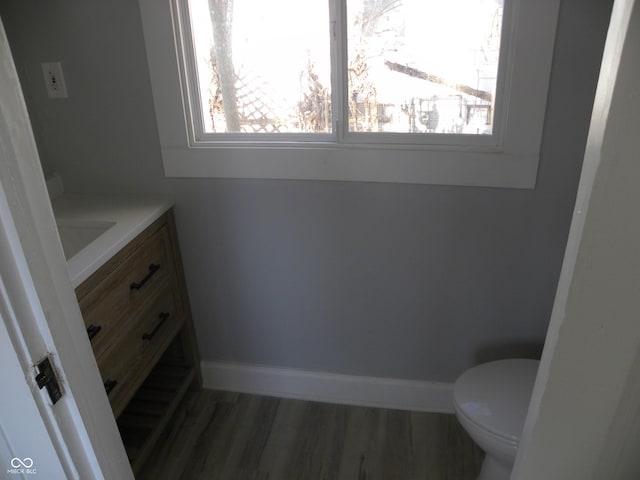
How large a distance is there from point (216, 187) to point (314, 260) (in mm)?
428

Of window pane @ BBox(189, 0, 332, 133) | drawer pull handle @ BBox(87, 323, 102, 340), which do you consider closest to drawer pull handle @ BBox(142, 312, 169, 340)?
drawer pull handle @ BBox(87, 323, 102, 340)

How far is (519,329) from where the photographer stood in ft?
5.72

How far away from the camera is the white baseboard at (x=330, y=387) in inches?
75.9

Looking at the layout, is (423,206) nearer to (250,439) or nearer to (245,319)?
(245,319)

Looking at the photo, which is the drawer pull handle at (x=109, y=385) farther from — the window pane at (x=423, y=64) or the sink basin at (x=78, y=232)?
the window pane at (x=423, y=64)

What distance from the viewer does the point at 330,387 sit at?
6.55 ft

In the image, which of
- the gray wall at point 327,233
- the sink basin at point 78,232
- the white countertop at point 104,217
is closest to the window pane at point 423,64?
the gray wall at point 327,233

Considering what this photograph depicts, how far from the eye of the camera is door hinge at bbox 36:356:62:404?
701mm

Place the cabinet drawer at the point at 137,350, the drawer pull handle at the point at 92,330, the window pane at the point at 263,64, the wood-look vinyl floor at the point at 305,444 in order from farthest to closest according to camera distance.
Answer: the wood-look vinyl floor at the point at 305,444
the window pane at the point at 263,64
the cabinet drawer at the point at 137,350
the drawer pull handle at the point at 92,330

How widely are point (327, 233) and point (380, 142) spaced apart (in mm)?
357

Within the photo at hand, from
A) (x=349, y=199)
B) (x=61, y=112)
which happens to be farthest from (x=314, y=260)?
(x=61, y=112)

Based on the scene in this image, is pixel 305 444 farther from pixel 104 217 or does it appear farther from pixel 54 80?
pixel 54 80

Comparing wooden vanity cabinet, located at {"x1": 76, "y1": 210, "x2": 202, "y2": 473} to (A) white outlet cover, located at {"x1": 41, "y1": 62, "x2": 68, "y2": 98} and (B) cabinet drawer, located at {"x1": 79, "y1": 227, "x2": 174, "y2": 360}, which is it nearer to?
(B) cabinet drawer, located at {"x1": 79, "y1": 227, "x2": 174, "y2": 360}

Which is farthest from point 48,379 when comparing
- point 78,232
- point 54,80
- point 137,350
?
point 54,80
